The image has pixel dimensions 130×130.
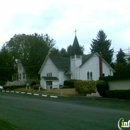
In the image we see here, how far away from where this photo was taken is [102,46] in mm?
81062

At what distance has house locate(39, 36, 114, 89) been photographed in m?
52.5

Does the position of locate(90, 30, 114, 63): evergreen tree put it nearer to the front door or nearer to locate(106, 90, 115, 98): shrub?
the front door

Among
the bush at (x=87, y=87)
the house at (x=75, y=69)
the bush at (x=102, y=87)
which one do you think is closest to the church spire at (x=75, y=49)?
the house at (x=75, y=69)

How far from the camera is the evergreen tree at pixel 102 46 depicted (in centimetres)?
7888

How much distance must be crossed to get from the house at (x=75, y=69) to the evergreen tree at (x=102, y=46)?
22.3 metres

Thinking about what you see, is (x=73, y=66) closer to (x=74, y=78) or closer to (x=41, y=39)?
(x=74, y=78)

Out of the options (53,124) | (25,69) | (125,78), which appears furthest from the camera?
(25,69)

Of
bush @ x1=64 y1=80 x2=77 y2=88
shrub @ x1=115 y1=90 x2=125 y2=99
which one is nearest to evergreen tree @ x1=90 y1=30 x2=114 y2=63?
bush @ x1=64 y1=80 x2=77 y2=88

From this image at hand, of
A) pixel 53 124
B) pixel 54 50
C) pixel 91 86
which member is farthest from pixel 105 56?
pixel 53 124

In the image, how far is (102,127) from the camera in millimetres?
10148

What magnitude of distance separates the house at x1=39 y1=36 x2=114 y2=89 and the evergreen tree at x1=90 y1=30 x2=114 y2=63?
73.1ft

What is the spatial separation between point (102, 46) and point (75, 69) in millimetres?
30615

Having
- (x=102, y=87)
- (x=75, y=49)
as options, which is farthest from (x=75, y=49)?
(x=102, y=87)

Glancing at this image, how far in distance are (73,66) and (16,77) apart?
25823mm
